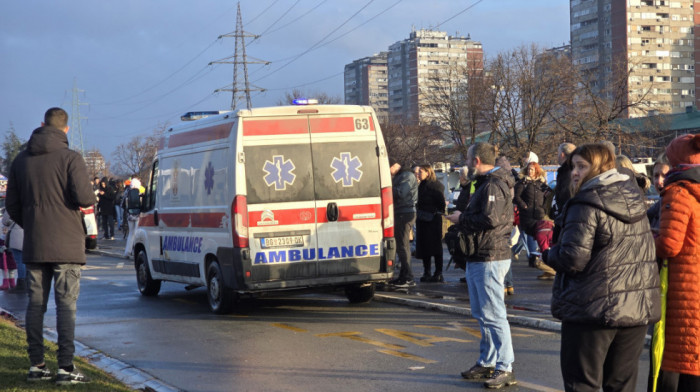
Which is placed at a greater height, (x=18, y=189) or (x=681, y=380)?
(x=18, y=189)

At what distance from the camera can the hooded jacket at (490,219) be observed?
23.9 feet

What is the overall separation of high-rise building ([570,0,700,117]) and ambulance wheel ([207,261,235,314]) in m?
142

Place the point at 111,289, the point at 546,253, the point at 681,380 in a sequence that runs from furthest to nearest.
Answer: the point at 111,289 < the point at 681,380 < the point at 546,253

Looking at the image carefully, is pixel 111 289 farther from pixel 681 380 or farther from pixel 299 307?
pixel 681 380

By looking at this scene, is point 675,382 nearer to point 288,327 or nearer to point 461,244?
point 461,244

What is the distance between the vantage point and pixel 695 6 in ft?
519

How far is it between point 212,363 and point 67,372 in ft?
5.61

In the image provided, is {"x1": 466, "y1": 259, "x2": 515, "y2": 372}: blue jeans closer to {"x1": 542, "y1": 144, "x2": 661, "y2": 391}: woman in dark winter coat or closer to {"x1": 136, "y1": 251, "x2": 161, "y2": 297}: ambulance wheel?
{"x1": 542, "y1": 144, "x2": 661, "y2": 391}: woman in dark winter coat

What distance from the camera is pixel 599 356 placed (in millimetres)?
4934

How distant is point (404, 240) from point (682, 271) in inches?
352

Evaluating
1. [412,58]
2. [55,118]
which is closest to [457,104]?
[55,118]

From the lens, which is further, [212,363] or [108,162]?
[108,162]

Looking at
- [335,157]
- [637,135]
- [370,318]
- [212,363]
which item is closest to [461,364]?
[212,363]

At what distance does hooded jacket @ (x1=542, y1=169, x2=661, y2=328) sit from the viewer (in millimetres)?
4887
